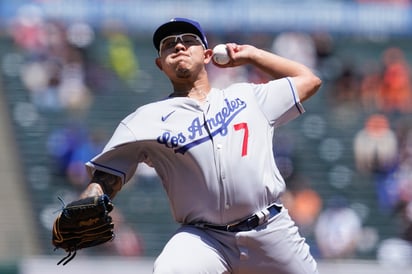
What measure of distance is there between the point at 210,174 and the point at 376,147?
6.98 m

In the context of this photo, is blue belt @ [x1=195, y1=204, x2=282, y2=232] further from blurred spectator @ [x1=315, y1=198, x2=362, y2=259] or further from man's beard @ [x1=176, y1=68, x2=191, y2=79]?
blurred spectator @ [x1=315, y1=198, x2=362, y2=259]

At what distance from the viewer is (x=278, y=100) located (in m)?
4.25

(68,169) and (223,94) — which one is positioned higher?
(223,94)

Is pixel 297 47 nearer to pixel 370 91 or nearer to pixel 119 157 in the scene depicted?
pixel 370 91

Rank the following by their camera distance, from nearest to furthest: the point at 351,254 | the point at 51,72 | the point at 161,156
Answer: the point at 161,156
the point at 351,254
the point at 51,72

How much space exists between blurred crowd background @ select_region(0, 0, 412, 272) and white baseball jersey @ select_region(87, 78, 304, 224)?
14.2ft

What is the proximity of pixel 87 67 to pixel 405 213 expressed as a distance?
4.00m

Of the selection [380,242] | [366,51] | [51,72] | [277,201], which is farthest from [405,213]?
[277,201]

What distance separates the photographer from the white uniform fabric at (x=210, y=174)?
4.01 meters

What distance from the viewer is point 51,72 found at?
436 inches

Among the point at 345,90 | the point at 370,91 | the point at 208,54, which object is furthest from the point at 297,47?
the point at 208,54

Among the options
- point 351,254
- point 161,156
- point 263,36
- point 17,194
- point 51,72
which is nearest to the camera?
point 161,156

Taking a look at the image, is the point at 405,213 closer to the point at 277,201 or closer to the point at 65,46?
the point at 65,46

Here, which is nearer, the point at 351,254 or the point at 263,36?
the point at 351,254
